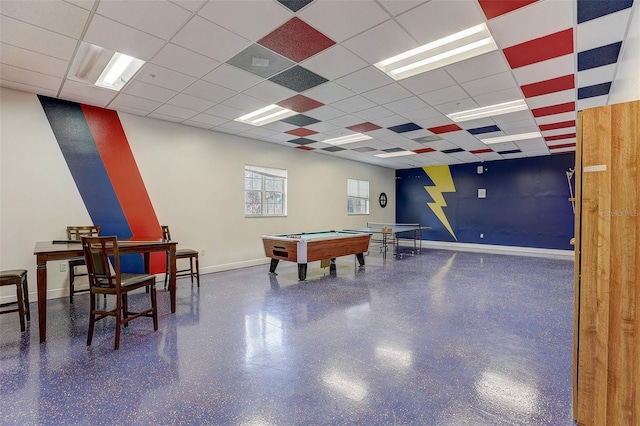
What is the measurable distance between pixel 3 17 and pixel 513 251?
36.5 feet

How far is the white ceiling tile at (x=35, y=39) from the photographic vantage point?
2.60 m

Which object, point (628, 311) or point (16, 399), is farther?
point (16, 399)

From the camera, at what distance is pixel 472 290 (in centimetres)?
470

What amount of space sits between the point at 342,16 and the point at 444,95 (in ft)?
7.58

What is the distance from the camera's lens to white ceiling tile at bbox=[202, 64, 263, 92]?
349cm

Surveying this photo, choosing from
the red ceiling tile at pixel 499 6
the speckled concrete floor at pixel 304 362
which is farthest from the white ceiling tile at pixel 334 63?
the speckled concrete floor at pixel 304 362

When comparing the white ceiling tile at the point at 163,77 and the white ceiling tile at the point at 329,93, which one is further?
the white ceiling tile at the point at 329,93

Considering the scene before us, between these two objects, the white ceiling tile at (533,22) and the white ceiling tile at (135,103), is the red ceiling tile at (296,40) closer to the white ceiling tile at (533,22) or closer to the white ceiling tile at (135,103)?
the white ceiling tile at (533,22)

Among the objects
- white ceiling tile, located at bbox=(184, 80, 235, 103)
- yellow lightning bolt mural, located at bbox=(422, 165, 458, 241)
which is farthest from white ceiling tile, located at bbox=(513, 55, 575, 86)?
yellow lightning bolt mural, located at bbox=(422, 165, 458, 241)

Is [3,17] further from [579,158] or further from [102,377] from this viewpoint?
[579,158]

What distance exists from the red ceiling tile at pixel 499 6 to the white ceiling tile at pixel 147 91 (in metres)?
3.74

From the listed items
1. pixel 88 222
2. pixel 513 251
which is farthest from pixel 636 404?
pixel 513 251

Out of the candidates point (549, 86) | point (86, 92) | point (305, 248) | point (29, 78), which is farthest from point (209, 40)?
point (549, 86)

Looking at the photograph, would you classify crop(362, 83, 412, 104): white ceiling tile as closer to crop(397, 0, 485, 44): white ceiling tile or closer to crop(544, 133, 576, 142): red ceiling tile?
crop(397, 0, 485, 44): white ceiling tile
